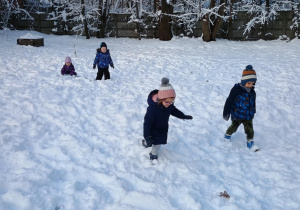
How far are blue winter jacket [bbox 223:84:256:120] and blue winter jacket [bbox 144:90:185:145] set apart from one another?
0.97 meters

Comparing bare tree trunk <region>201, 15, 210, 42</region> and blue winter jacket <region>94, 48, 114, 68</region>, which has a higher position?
bare tree trunk <region>201, 15, 210, 42</region>

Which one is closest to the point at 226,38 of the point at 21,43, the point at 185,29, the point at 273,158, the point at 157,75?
the point at 185,29

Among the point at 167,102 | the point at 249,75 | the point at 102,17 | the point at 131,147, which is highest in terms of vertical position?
the point at 102,17

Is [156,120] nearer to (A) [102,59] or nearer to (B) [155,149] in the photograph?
(B) [155,149]

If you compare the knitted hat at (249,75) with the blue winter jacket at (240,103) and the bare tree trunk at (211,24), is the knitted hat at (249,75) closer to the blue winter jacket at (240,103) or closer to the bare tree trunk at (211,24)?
the blue winter jacket at (240,103)

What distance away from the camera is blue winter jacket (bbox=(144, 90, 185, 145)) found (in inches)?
148

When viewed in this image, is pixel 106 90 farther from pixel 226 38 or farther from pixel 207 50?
pixel 226 38

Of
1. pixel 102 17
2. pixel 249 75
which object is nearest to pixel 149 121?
pixel 249 75

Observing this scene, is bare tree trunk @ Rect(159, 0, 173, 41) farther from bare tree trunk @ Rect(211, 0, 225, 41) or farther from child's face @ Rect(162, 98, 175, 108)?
child's face @ Rect(162, 98, 175, 108)

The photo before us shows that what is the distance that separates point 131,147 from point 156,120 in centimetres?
87

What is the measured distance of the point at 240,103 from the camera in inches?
176

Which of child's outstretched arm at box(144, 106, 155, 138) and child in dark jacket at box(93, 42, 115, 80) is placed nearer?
child's outstretched arm at box(144, 106, 155, 138)

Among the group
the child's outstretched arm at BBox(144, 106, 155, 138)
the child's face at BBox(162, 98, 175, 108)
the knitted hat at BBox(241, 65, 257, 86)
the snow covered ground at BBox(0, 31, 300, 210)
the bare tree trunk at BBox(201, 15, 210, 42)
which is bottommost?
the snow covered ground at BBox(0, 31, 300, 210)

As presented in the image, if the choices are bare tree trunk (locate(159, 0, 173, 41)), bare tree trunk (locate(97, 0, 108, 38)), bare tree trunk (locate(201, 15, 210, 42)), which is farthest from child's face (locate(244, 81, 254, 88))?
bare tree trunk (locate(97, 0, 108, 38))
